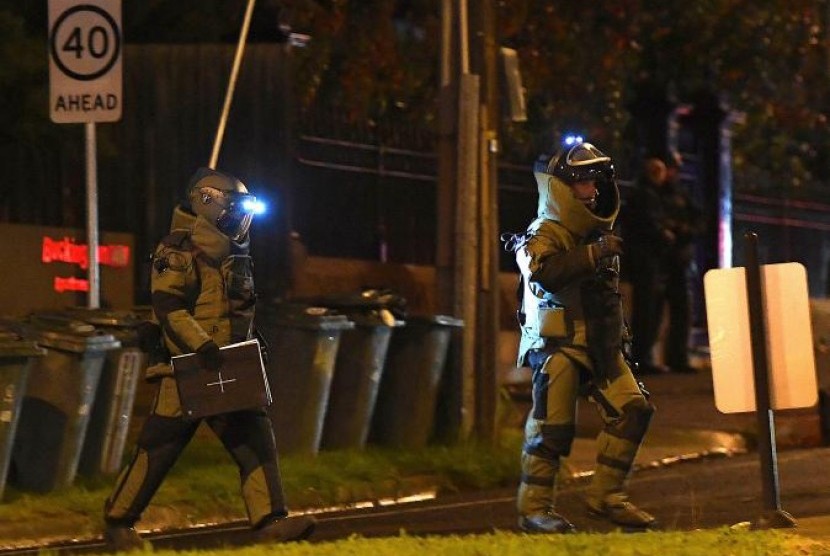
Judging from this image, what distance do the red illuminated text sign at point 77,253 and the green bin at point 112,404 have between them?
4.37 meters

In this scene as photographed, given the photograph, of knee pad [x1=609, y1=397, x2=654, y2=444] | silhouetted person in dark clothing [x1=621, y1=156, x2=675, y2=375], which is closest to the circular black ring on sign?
knee pad [x1=609, y1=397, x2=654, y2=444]

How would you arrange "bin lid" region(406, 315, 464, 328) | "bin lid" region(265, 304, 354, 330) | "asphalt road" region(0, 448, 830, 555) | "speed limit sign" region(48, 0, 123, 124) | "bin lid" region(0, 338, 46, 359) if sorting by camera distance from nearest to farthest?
"asphalt road" region(0, 448, 830, 555)
"bin lid" region(0, 338, 46, 359)
"speed limit sign" region(48, 0, 123, 124)
"bin lid" region(265, 304, 354, 330)
"bin lid" region(406, 315, 464, 328)

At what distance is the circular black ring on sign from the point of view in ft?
35.3

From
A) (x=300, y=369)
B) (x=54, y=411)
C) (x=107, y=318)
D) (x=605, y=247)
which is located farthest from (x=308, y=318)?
(x=605, y=247)

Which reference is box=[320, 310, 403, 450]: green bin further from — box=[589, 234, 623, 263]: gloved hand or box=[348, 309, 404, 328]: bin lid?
box=[589, 234, 623, 263]: gloved hand

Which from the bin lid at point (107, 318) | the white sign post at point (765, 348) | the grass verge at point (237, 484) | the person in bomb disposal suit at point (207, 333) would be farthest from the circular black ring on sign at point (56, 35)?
the white sign post at point (765, 348)

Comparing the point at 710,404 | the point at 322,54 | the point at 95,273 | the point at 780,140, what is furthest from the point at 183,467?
the point at 780,140

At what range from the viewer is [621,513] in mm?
8367

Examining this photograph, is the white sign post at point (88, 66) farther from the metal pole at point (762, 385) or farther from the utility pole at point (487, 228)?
the metal pole at point (762, 385)

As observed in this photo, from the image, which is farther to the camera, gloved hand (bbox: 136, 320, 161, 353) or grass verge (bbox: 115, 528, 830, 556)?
gloved hand (bbox: 136, 320, 161, 353)

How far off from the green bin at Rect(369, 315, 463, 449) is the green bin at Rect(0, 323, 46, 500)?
3.08 meters

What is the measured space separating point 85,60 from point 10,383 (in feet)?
7.28

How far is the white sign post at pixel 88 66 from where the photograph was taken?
10727mm

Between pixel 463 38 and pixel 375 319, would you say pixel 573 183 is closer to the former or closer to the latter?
pixel 375 319
